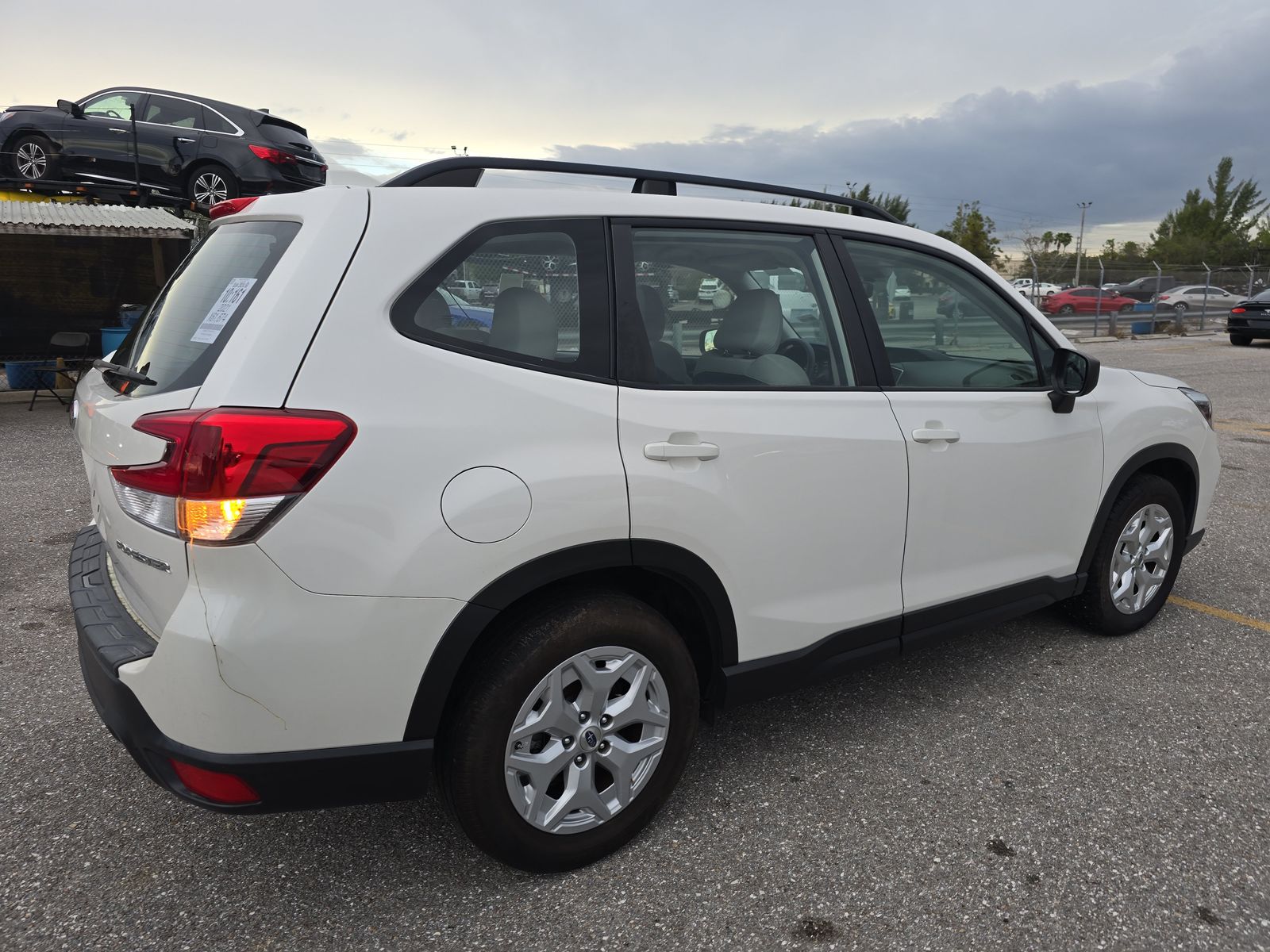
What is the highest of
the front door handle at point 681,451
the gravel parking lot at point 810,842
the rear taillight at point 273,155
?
the rear taillight at point 273,155

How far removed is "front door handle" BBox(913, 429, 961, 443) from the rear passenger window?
1.09 meters

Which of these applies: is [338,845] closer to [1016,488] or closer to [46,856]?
[46,856]

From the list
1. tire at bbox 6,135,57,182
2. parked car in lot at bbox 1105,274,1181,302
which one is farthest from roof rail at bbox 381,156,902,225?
parked car in lot at bbox 1105,274,1181,302

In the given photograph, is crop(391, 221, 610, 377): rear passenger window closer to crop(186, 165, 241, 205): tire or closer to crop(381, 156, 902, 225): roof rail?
crop(381, 156, 902, 225): roof rail

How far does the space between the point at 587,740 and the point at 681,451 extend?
773 millimetres

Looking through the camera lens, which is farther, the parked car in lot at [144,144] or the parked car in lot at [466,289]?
the parked car in lot at [144,144]

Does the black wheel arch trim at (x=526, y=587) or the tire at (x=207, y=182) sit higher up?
the tire at (x=207, y=182)

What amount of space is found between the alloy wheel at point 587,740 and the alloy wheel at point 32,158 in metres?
12.7

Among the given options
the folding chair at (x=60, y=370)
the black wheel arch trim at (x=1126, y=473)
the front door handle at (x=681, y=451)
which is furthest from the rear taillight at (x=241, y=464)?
the folding chair at (x=60, y=370)

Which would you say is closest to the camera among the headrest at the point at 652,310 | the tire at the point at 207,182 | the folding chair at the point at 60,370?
the headrest at the point at 652,310

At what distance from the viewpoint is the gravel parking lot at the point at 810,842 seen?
6.97 ft

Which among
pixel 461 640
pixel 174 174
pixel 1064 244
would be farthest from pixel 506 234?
pixel 1064 244

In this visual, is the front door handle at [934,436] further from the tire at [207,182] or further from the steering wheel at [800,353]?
the tire at [207,182]

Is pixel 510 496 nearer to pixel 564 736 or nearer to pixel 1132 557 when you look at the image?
pixel 564 736
